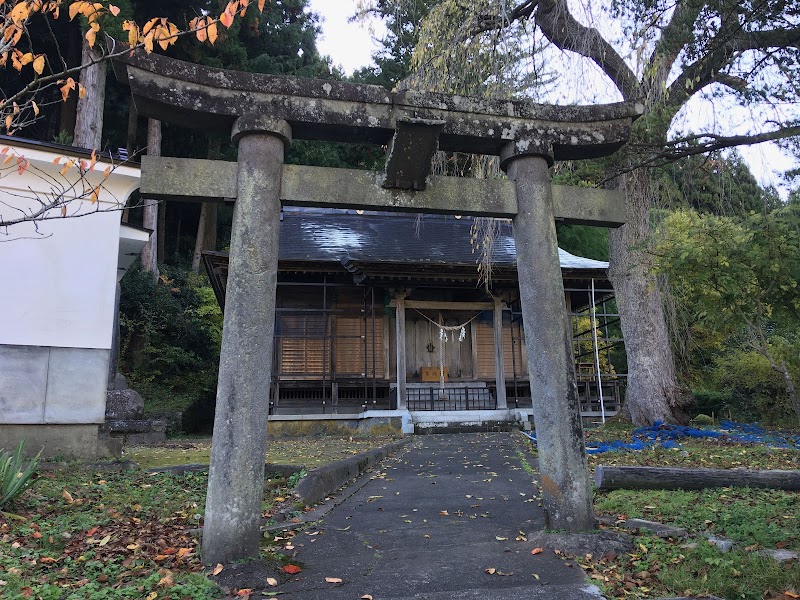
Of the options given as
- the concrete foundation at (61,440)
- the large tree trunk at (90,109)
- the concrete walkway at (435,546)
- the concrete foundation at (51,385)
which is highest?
the large tree trunk at (90,109)

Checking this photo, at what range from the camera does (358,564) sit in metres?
4.00

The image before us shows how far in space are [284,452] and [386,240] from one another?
998 cm

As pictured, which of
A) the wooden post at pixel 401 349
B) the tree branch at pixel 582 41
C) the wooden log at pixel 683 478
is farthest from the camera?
the wooden post at pixel 401 349

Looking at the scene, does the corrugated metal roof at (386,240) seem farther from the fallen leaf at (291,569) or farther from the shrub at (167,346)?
the fallen leaf at (291,569)

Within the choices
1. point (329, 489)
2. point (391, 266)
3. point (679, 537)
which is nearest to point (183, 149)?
point (391, 266)

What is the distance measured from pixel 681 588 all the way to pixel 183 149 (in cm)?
2346

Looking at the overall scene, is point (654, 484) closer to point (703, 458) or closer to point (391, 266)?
point (703, 458)

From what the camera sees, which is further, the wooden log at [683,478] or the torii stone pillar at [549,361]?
the wooden log at [683,478]

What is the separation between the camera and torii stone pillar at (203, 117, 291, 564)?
3.84m

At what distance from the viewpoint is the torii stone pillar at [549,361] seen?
4375 millimetres

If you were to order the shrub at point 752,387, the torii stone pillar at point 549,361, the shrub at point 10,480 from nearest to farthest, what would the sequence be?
the torii stone pillar at point 549,361 → the shrub at point 10,480 → the shrub at point 752,387

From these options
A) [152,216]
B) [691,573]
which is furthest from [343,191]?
[152,216]

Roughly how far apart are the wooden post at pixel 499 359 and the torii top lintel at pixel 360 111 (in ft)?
36.1

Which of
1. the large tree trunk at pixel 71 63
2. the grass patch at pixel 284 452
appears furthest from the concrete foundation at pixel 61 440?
the large tree trunk at pixel 71 63
